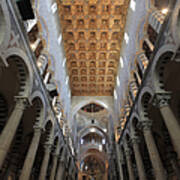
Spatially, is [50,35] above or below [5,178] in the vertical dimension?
above

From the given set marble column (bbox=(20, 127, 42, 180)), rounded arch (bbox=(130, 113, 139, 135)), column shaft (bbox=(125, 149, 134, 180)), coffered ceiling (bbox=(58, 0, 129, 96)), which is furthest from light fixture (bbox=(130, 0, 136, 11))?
column shaft (bbox=(125, 149, 134, 180))

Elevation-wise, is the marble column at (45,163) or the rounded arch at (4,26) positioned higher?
the rounded arch at (4,26)

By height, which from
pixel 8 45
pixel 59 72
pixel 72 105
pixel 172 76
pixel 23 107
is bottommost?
pixel 23 107

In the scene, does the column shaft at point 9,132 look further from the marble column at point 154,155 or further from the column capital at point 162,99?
the marble column at point 154,155

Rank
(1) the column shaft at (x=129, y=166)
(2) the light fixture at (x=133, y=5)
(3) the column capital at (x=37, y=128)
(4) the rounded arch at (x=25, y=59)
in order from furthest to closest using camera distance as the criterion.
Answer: (2) the light fixture at (x=133, y=5), (1) the column shaft at (x=129, y=166), (3) the column capital at (x=37, y=128), (4) the rounded arch at (x=25, y=59)

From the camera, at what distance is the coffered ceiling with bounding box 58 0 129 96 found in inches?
628

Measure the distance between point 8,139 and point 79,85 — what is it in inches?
695

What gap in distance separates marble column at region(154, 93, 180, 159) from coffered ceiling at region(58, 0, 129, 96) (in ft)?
37.6

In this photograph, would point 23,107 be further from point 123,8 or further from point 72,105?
point 72,105

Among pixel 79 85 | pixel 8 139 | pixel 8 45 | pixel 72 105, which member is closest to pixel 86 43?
pixel 79 85

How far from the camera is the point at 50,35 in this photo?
13.4 m

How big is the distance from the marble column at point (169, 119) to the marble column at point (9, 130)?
261 inches

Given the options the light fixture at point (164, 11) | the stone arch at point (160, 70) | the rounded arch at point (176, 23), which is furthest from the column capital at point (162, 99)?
the light fixture at point (164, 11)

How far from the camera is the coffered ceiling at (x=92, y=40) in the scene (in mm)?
15961
